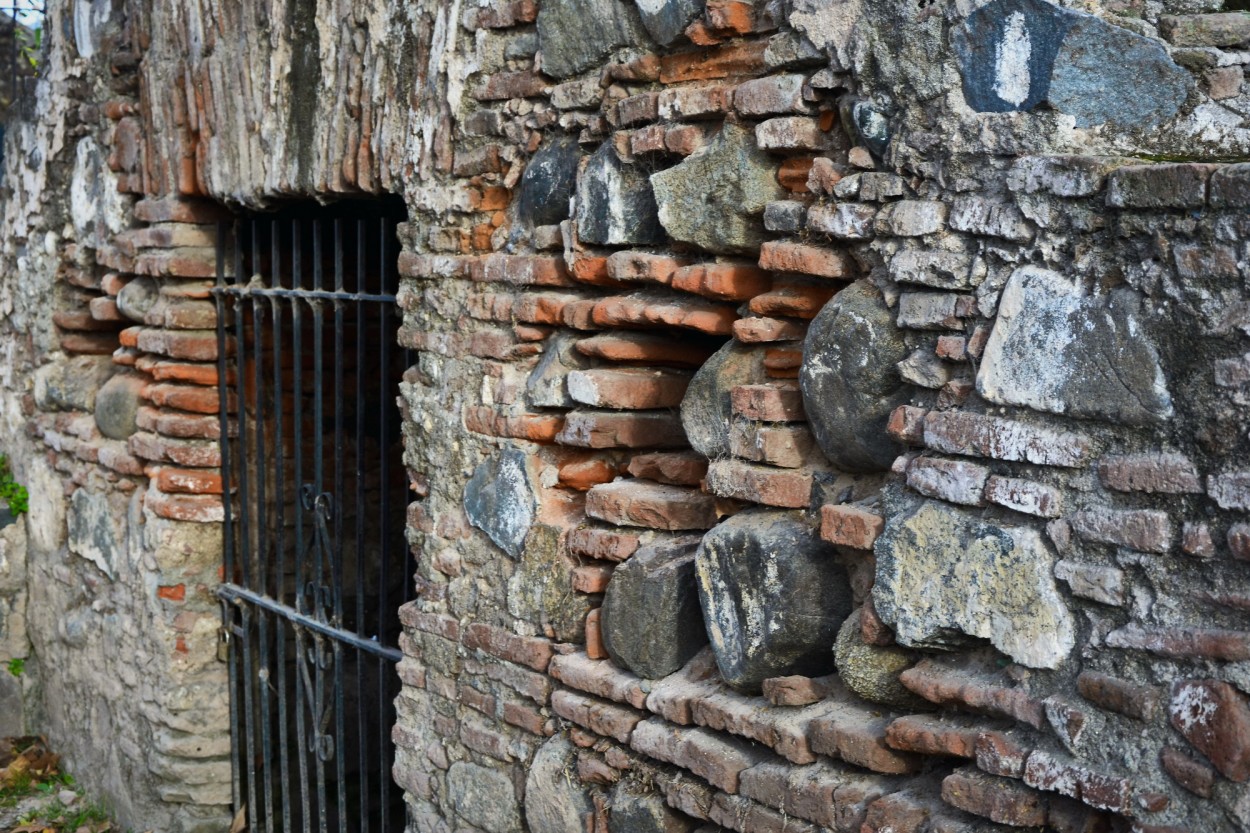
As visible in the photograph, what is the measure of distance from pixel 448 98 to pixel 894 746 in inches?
67.8

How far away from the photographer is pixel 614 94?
103 inches

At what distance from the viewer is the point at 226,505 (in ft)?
14.2

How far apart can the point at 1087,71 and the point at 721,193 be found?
2.25 feet

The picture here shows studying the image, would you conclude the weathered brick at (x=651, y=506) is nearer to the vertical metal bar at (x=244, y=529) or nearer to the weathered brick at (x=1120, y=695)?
the weathered brick at (x=1120, y=695)

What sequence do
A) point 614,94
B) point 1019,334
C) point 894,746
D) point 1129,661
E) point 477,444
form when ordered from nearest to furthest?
point 1129,661, point 1019,334, point 894,746, point 614,94, point 477,444

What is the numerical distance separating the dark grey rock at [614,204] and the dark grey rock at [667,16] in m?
0.24


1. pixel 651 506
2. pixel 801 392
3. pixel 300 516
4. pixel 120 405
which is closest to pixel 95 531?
pixel 120 405

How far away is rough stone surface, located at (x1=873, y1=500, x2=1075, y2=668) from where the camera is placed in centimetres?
184

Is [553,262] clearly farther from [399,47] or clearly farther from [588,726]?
[588,726]

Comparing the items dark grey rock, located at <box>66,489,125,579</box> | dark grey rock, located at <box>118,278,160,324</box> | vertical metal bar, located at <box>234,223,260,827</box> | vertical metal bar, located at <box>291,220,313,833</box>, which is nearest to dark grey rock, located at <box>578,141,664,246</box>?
vertical metal bar, located at <box>291,220,313,833</box>

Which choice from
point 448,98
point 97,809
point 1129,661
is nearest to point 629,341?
point 448,98

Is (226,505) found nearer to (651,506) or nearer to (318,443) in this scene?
(318,443)

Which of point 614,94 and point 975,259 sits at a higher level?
point 614,94

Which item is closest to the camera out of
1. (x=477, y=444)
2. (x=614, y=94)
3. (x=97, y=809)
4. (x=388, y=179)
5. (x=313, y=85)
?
(x=614, y=94)
